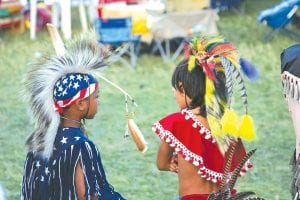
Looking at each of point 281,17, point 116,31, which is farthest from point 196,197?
point 281,17

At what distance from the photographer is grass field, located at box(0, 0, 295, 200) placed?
5.39 meters

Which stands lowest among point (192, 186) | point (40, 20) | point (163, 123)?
point (40, 20)

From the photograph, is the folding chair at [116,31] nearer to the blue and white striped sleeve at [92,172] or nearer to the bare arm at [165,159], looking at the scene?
the bare arm at [165,159]

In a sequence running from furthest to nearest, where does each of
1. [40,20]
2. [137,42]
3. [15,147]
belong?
[40,20]
[137,42]
[15,147]

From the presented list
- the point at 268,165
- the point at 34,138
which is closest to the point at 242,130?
the point at 34,138

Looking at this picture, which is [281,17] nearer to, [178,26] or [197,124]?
[178,26]

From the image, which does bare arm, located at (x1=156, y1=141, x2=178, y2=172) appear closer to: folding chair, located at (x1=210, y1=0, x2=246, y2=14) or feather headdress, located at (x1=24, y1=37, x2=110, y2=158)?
feather headdress, located at (x1=24, y1=37, x2=110, y2=158)

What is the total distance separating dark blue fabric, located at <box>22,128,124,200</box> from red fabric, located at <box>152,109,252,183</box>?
36cm

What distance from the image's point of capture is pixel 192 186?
3619 millimetres

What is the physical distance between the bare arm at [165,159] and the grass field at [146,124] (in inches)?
18.3

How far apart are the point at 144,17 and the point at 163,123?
5.92 metres

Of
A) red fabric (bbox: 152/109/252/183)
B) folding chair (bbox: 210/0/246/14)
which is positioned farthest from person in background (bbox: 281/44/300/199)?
folding chair (bbox: 210/0/246/14)

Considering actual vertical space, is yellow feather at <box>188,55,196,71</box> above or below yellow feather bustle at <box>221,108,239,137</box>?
above

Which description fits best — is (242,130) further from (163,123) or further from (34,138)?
(34,138)
